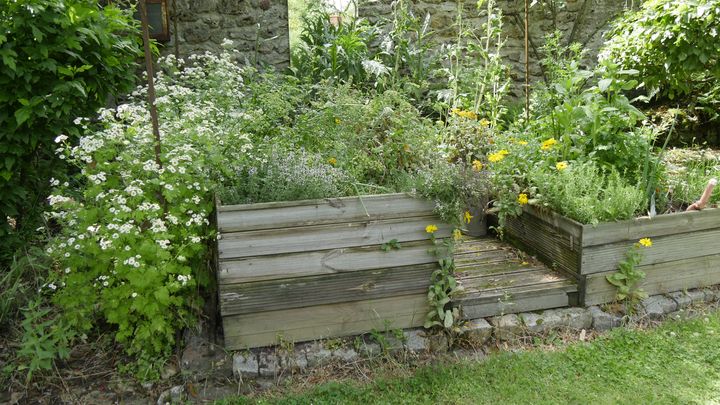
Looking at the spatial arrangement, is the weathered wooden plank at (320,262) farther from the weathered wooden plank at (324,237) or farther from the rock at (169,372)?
the rock at (169,372)

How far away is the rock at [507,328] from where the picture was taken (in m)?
3.05

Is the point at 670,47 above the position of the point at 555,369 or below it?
above

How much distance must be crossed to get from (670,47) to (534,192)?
1.71 metres

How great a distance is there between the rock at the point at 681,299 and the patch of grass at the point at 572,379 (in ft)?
0.96

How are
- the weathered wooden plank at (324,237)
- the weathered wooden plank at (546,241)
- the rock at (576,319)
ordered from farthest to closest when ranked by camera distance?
the weathered wooden plank at (546,241), the rock at (576,319), the weathered wooden plank at (324,237)

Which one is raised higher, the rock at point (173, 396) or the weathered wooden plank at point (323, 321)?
the weathered wooden plank at point (323, 321)

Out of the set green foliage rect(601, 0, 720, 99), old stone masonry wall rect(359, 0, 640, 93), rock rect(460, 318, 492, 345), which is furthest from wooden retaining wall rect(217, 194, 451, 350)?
old stone masonry wall rect(359, 0, 640, 93)

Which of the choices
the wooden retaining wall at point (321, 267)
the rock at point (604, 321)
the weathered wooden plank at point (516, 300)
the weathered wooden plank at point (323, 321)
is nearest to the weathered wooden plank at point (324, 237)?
the wooden retaining wall at point (321, 267)

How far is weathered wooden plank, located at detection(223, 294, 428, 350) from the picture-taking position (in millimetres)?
2791

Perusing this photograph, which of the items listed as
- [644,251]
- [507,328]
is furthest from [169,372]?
[644,251]

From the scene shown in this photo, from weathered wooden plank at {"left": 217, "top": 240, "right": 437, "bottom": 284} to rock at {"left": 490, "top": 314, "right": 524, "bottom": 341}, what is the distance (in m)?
0.51

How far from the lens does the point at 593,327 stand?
319 centimetres

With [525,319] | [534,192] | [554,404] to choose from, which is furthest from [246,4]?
[554,404]

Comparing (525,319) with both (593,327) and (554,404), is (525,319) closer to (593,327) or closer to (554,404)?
(593,327)
